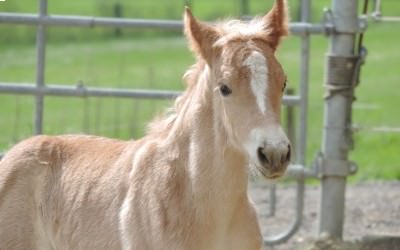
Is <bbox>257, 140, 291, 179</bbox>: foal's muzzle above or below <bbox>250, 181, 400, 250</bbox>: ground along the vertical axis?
above

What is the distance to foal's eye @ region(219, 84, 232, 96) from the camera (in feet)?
18.3

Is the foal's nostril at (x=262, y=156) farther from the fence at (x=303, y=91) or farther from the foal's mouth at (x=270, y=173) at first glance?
the fence at (x=303, y=91)

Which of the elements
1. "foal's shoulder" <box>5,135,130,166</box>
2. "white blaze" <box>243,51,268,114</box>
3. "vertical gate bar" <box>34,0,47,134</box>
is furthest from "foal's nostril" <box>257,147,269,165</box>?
"vertical gate bar" <box>34,0,47,134</box>

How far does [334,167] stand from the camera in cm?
836

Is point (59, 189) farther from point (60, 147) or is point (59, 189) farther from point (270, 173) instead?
point (270, 173)

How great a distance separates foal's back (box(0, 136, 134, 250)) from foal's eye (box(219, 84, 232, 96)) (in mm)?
808

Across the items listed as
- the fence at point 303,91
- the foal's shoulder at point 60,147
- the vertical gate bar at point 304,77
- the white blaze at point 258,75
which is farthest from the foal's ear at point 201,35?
the vertical gate bar at point 304,77

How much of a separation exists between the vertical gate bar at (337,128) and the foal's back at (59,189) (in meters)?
2.23

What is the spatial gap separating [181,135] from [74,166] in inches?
31.1

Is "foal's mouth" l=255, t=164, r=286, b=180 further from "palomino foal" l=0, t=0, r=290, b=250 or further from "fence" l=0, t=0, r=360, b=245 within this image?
Result: "fence" l=0, t=0, r=360, b=245

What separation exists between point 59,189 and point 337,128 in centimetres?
253

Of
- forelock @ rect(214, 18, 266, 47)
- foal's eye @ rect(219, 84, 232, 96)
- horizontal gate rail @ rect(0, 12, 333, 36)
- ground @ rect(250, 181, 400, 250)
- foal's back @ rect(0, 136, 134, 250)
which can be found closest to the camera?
foal's eye @ rect(219, 84, 232, 96)

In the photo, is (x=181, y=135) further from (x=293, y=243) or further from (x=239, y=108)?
(x=293, y=243)

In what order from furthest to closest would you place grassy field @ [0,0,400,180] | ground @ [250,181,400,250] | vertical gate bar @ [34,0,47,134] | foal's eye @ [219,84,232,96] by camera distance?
1. grassy field @ [0,0,400,180]
2. vertical gate bar @ [34,0,47,134]
3. ground @ [250,181,400,250]
4. foal's eye @ [219,84,232,96]
